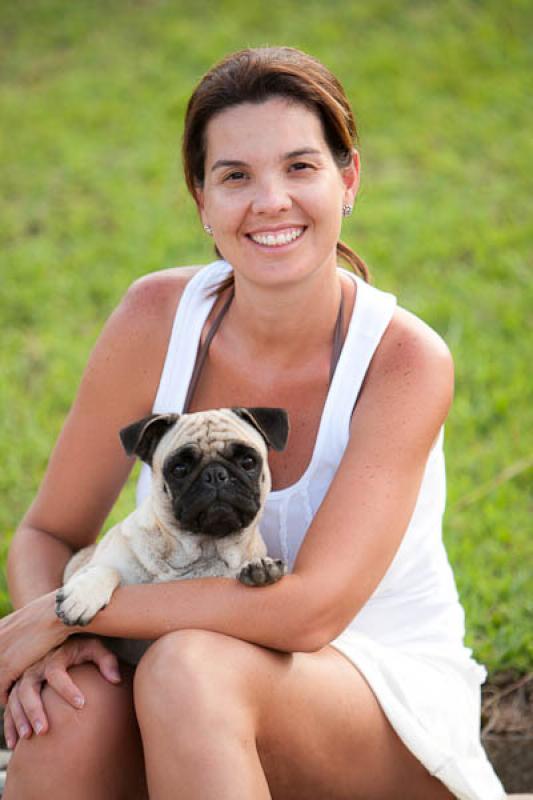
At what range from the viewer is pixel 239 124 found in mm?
→ 2889

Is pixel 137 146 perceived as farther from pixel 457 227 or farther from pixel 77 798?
pixel 77 798

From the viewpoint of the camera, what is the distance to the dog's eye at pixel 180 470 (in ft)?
9.58

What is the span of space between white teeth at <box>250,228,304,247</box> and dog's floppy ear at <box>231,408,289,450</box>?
44 centimetres

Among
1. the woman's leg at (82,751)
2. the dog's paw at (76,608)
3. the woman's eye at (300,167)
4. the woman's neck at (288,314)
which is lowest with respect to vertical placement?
the woman's leg at (82,751)

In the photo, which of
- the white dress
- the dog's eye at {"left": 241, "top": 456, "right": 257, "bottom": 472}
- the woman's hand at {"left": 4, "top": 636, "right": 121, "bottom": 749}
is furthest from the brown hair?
the woman's hand at {"left": 4, "top": 636, "right": 121, "bottom": 749}

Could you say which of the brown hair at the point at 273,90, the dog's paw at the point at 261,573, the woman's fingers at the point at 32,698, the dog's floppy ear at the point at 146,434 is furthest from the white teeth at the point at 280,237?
the woman's fingers at the point at 32,698

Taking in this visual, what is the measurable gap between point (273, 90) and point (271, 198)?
29 centimetres

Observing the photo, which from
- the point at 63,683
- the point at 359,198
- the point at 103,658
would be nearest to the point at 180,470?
the point at 103,658

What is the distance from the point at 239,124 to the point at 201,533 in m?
1.06

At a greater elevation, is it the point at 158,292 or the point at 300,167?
the point at 300,167

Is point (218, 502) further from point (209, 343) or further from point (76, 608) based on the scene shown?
point (209, 343)

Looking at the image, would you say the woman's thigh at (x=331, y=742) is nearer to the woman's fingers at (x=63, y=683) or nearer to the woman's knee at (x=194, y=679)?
the woman's knee at (x=194, y=679)

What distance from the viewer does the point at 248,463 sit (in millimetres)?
2922

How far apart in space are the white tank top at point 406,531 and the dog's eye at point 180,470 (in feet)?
0.85
